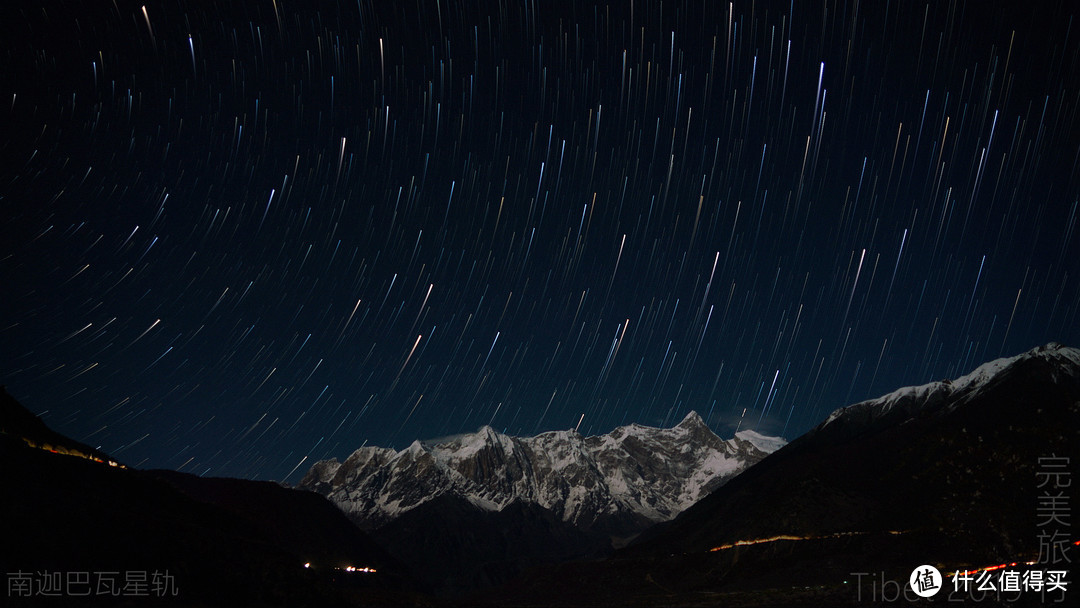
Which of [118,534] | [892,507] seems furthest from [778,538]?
[118,534]

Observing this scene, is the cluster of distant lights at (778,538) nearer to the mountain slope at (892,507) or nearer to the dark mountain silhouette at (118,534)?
the mountain slope at (892,507)

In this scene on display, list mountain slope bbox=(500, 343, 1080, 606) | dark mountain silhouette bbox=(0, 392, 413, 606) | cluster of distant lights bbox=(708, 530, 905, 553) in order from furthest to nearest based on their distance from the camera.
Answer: cluster of distant lights bbox=(708, 530, 905, 553)
mountain slope bbox=(500, 343, 1080, 606)
dark mountain silhouette bbox=(0, 392, 413, 606)

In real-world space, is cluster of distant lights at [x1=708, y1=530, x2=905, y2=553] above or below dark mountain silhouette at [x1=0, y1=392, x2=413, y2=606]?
below

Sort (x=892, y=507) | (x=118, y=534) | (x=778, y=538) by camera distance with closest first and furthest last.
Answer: (x=118, y=534) → (x=892, y=507) → (x=778, y=538)

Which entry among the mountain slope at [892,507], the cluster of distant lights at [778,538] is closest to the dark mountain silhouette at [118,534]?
the mountain slope at [892,507]

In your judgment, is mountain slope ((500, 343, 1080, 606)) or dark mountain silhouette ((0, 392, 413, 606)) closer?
dark mountain silhouette ((0, 392, 413, 606))

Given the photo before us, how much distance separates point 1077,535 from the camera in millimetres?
68750

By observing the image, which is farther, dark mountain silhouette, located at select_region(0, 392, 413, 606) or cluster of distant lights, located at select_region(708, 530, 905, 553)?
cluster of distant lights, located at select_region(708, 530, 905, 553)

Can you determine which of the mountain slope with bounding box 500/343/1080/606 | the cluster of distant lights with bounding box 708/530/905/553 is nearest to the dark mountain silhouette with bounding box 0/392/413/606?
the mountain slope with bounding box 500/343/1080/606

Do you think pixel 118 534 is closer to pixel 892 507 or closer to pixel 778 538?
pixel 778 538

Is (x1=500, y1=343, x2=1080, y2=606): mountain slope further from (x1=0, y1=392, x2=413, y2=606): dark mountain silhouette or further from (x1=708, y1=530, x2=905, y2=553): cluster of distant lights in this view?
(x1=0, y1=392, x2=413, y2=606): dark mountain silhouette

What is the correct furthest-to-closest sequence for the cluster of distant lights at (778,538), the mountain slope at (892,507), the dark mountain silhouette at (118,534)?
the cluster of distant lights at (778,538)
the mountain slope at (892,507)
the dark mountain silhouette at (118,534)

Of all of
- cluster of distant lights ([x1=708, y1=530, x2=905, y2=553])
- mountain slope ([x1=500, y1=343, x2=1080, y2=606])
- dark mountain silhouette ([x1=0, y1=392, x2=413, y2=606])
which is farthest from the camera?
cluster of distant lights ([x1=708, y1=530, x2=905, y2=553])

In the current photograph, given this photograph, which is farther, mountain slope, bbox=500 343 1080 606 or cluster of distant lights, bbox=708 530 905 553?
cluster of distant lights, bbox=708 530 905 553
